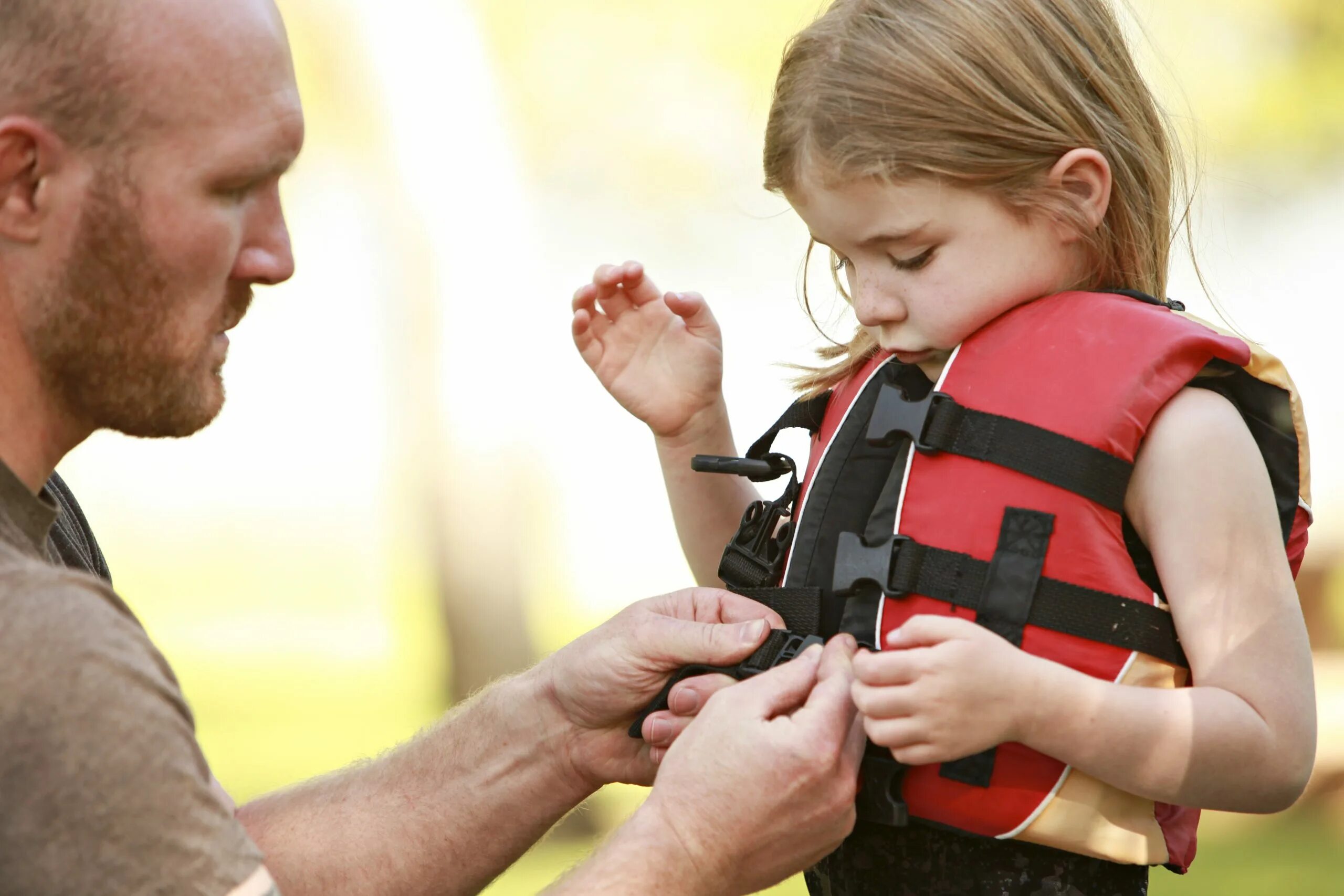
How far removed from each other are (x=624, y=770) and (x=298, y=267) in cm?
913

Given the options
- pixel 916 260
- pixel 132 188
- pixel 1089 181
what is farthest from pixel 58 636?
pixel 1089 181

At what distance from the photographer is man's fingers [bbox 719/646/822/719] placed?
2150mm

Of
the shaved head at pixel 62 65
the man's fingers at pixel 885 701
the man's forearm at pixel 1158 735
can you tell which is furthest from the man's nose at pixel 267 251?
the man's forearm at pixel 1158 735

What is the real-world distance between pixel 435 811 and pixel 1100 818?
52.9 inches

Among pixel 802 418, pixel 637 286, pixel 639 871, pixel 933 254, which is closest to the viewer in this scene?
pixel 639 871

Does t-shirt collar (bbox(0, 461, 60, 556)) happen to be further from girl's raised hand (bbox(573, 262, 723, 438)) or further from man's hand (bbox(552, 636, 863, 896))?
girl's raised hand (bbox(573, 262, 723, 438))

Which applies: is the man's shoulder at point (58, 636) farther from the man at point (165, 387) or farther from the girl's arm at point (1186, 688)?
the girl's arm at point (1186, 688)

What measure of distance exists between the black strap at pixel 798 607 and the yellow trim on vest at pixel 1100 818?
0.50 metres

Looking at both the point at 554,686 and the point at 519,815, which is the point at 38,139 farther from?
the point at 519,815

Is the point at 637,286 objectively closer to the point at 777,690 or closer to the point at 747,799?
the point at 777,690

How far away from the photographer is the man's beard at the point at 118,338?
205 centimetres

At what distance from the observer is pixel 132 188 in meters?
2.06

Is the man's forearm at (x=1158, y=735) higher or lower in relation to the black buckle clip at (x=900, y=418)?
lower

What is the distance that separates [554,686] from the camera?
273 centimetres
